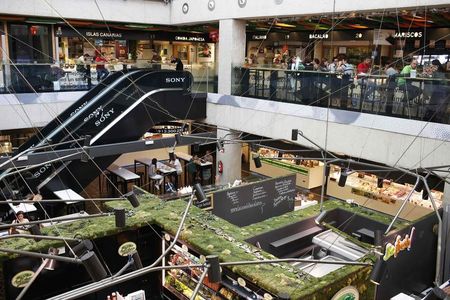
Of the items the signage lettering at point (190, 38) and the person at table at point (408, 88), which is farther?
the signage lettering at point (190, 38)

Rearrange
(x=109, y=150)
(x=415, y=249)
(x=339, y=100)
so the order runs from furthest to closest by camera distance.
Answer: (x=109, y=150) → (x=339, y=100) → (x=415, y=249)

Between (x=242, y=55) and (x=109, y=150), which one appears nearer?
(x=109, y=150)

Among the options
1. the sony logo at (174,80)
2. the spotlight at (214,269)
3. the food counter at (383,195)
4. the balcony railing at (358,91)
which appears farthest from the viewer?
the sony logo at (174,80)

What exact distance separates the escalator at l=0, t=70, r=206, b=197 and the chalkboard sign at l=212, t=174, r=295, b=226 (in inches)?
177

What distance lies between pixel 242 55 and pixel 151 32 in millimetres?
7852

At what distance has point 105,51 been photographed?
22.3m

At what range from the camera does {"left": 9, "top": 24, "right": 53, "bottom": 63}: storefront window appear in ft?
60.3

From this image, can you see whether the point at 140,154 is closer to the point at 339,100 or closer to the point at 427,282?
the point at 339,100

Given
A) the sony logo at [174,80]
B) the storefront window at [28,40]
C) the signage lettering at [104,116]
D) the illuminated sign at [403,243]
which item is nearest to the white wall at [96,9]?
the storefront window at [28,40]

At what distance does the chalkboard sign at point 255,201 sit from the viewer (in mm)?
9453

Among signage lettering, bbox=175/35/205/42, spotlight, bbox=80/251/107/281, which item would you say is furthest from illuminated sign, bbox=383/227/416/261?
signage lettering, bbox=175/35/205/42

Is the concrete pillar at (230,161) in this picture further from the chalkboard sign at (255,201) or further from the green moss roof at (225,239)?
the green moss roof at (225,239)

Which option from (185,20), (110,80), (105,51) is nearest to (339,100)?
(110,80)

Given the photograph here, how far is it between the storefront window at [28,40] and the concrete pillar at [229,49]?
7329 mm
